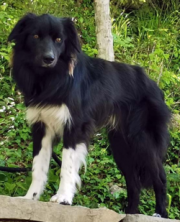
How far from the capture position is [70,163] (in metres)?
3.77

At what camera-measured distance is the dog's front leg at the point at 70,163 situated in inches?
146

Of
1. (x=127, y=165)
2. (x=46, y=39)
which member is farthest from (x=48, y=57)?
(x=127, y=165)

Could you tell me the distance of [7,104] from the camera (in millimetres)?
6035

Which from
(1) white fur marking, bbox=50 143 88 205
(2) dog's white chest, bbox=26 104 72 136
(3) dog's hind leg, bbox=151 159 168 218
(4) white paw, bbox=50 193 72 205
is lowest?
(3) dog's hind leg, bbox=151 159 168 218

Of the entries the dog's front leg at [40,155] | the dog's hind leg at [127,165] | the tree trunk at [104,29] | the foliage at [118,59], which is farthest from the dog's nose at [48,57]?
the tree trunk at [104,29]

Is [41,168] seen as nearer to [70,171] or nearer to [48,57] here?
[70,171]

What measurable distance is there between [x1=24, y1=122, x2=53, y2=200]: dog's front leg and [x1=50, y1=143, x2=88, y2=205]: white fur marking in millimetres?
241

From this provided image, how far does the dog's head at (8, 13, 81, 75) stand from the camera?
143 inches

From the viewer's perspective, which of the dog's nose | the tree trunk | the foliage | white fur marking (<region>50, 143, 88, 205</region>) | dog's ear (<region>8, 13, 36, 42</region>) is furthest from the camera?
the tree trunk

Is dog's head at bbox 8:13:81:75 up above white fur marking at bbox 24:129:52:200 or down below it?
above

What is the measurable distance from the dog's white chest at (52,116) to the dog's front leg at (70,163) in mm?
125

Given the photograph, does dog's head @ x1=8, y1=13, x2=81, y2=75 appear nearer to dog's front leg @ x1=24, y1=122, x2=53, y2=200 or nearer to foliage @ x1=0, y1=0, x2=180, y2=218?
dog's front leg @ x1=24, y1=122, x2=53, y2=200

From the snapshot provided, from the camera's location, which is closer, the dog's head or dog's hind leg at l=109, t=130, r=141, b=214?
the dog's head

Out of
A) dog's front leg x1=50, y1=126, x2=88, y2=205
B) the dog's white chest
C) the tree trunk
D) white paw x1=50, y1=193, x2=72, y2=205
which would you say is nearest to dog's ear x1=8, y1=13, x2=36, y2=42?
the dog's white chest
